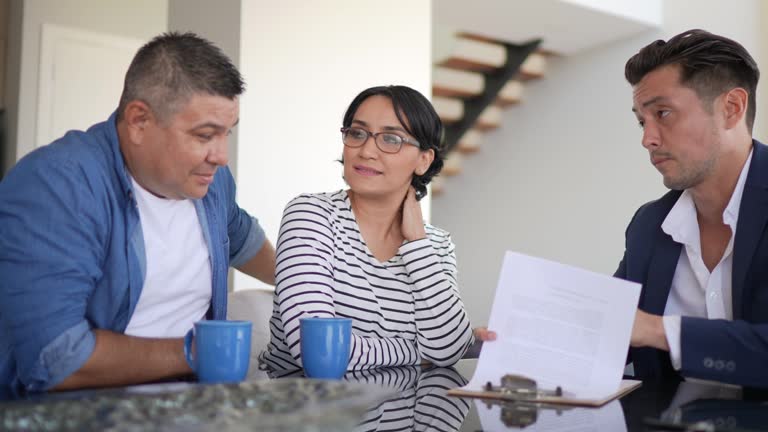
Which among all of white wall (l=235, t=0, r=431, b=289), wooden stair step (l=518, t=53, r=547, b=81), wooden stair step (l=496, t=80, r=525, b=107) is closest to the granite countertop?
Answer: white wall (l=235, t=0, r=431, b=289)

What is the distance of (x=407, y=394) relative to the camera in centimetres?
129

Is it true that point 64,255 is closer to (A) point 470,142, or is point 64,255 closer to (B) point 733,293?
(B) point 733,293

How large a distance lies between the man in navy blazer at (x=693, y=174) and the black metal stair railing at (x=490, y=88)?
379 centimetres

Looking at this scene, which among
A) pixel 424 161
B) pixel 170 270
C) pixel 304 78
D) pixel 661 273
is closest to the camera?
pixel 170 270

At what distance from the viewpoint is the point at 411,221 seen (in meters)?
1.89

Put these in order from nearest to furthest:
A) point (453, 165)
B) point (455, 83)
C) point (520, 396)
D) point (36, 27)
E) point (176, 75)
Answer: point (520, 396) < point (176, 75) < point (36, 27) < point (455, 83) < point (453, 165)

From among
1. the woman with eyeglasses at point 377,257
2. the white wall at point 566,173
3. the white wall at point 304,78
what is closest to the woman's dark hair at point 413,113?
the woman with eyeglasses at point 377,257

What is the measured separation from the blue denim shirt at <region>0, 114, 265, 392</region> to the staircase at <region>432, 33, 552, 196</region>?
14.1ft

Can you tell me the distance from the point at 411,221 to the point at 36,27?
4.00 meters

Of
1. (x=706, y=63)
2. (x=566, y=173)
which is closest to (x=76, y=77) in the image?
(x=566, y=173)

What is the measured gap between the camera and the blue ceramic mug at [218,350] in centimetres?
109

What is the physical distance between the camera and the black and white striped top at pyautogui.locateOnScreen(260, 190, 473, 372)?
1621mm

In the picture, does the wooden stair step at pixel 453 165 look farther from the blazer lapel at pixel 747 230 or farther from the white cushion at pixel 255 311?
the blazer lapel at pixel 747 230

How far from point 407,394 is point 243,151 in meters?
2.06
